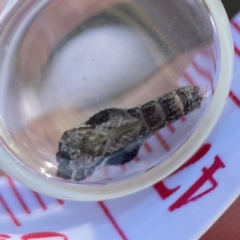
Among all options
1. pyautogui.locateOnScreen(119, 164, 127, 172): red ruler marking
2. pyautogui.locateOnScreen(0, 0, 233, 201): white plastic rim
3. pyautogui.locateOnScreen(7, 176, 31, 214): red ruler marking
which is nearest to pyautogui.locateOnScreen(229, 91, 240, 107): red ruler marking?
pyautogui.locateOnScreen(0, 0, 233, 201): white plastic rim

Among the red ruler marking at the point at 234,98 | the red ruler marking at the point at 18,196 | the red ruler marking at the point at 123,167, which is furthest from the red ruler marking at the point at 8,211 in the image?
the red ruler marking at the point at 234,98

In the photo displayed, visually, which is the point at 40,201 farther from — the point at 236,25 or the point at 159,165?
the point at 236,25

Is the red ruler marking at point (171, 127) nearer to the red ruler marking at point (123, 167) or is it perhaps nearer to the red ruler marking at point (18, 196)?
the red ruler marking at point (123, 167)

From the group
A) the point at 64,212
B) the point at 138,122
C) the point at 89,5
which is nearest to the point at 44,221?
the point at 64,212

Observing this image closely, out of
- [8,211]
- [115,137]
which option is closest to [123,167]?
[115,137]

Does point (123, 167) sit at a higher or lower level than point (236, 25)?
lower

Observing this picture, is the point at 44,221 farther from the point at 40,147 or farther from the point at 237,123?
the point at 237,123
